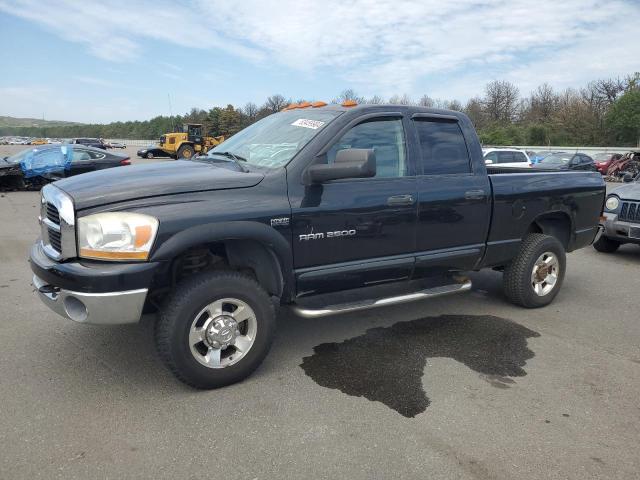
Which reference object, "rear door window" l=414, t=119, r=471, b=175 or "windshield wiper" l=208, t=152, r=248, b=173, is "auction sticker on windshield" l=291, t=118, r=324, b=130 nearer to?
"windshield wiper" l=208, t=152, r=248, b=173

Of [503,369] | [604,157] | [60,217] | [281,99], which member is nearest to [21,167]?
[60,217]

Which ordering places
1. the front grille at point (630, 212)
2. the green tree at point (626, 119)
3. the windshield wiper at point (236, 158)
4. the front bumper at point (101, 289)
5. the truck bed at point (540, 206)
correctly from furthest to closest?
the green tree at point (626, 119), the front grille at point (630, 212), the truck bed at point (540, 206), the windshield wiper at point (236, 158), the front bumper at point (101, 289)

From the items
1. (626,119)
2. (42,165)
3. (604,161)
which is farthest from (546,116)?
(42,165)

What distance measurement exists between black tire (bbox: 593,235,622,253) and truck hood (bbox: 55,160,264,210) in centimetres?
688

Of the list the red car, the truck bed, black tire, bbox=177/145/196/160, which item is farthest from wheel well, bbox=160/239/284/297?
black tire, bbox=177/145/196/160

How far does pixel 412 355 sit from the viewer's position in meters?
3.95

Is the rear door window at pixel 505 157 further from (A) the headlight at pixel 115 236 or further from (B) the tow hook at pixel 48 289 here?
(B) the tow hook at pixel 48 289

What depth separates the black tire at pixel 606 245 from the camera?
8094 millimetres

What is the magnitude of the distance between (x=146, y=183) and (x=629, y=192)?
724 cm

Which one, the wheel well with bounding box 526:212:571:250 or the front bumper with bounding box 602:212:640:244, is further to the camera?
the front bumper with bounding box 602:212:640:244

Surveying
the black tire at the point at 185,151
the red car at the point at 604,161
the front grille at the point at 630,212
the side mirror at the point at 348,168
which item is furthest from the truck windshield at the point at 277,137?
the black tire at the point at 185,151

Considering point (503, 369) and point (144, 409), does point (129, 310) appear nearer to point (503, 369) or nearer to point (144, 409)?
point (144, 409)

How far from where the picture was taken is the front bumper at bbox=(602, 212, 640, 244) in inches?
289

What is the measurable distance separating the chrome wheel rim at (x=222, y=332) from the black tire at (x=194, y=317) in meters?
0.03
